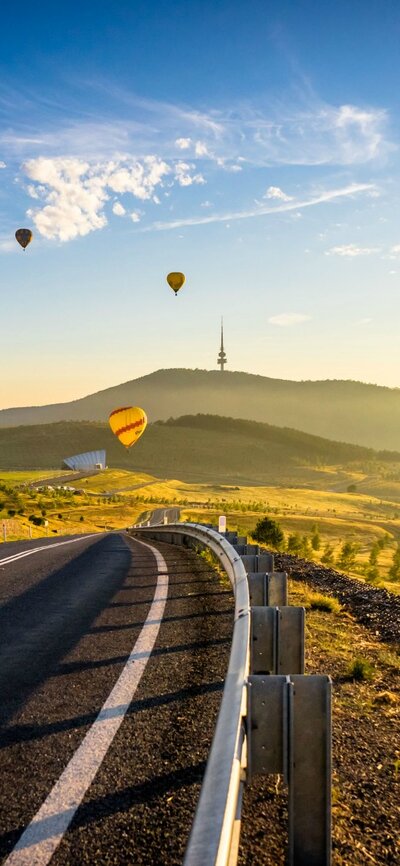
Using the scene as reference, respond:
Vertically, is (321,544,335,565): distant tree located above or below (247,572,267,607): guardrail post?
A: below

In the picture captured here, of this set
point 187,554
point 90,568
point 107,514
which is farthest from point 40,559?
point 107,514

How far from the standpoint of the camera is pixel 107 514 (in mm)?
85750

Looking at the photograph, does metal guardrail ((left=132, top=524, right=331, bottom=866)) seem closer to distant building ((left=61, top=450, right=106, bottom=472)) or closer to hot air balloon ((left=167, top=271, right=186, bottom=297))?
hot air balloon ((left=167, top=271, right=186, bottom=297))

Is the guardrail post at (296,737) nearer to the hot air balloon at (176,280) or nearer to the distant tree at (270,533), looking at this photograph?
the distant tree at (270,533)

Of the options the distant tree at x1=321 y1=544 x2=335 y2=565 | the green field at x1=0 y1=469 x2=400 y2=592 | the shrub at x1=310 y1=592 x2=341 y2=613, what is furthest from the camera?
the green field at x1=0 y1=469 x2=400 y2=592

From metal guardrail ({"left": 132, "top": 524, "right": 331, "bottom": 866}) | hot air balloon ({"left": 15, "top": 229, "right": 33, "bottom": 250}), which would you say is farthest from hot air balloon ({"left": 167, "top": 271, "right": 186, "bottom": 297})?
metal guardrail ({"left": 132, "top": 524, "right": 331, "bottom": 866})

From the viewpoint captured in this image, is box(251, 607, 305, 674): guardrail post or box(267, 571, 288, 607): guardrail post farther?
box(267, 571, 288, 607): guardrail post

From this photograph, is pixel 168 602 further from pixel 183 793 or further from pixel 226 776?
pixel 226 776

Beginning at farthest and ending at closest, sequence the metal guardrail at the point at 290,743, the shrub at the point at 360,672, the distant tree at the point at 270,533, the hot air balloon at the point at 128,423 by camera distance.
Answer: the hot air balloon at the point at 128,423 → the distant tree at the point at 270,533 → the shrub at the point at 360,672 → the metal guardrail at the point at 290,743

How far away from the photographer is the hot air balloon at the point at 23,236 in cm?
5497

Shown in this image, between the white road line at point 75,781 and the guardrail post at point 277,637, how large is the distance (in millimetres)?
1036

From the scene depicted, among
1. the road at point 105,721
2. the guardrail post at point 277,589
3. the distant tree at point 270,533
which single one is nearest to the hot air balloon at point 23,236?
the distant tree at point 270,533

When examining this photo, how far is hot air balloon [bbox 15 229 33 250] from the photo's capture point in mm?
54969

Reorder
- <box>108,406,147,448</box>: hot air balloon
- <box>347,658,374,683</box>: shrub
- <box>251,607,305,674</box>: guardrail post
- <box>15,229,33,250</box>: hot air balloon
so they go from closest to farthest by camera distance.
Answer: <box>251,607,305,674</box>: guardrail post < <box>347,658,374,683</box>: shrub < <box>15,229,33,250</box>: hot air balloon < <box>108,406,147,448</box>: hot air balloon
